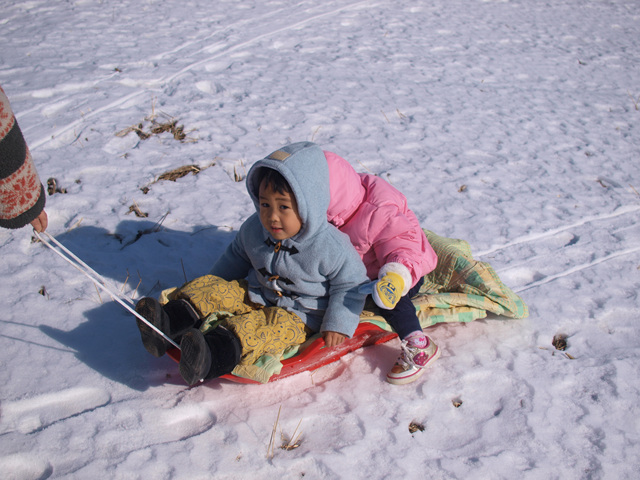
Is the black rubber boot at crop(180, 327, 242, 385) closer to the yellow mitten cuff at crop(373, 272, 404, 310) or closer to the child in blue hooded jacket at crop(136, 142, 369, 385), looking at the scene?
the child in blue hooded jacket at crop(136, 142, 369, 385)

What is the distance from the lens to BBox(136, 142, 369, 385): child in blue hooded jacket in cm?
210

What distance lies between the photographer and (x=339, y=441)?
2090 millimetres

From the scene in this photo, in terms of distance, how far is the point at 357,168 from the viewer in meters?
4.24

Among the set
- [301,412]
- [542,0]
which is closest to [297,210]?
[301,412]

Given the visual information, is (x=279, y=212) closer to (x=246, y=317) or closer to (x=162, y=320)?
(x=246, y=317)

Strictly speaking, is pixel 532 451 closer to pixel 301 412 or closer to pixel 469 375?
pixel 469 375

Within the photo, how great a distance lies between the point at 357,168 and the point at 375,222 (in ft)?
6.01

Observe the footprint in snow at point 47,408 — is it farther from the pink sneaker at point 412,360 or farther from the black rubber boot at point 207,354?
the pink sneaker at point 412,360

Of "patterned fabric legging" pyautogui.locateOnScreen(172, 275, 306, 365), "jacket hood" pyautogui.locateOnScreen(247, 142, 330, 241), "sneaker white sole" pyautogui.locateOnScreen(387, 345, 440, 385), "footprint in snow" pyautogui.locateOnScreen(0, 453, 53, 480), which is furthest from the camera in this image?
"sneaker white sole" pyautogui.locateOnScreen(387, 345, 440, 385)

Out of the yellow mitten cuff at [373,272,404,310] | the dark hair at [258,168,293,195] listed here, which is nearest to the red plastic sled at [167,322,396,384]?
the yellow mitten cuff at [373,272,404,310]

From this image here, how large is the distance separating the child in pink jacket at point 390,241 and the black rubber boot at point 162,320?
0.79 metres

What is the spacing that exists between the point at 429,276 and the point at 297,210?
44.7 inches

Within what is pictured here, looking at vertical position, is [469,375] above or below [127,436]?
below

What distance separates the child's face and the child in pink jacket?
32cm
